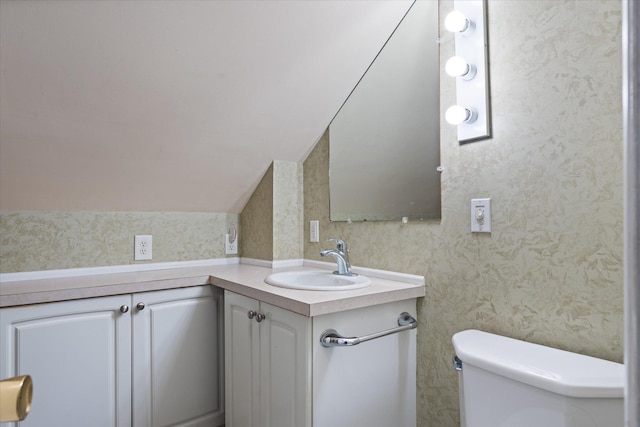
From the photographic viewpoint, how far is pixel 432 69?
1.46m

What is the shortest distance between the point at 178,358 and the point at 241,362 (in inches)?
12.1

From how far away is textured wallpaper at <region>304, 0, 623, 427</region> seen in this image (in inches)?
39.6

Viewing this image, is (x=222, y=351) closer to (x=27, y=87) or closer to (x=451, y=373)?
(x=451, y=373)

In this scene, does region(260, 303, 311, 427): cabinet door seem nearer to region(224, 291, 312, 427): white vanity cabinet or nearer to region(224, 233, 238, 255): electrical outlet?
region(224, 291, 312, 427): white vanity cabinet

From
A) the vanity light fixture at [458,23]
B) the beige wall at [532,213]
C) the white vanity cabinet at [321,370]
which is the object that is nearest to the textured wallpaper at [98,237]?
the beige wall at [532,213]

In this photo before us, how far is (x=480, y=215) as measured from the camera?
1.27 m

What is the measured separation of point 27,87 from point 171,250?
970mm

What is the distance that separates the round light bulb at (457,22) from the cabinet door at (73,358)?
60.8 inches

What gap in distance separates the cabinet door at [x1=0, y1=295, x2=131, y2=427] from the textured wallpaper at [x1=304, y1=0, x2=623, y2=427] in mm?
1166

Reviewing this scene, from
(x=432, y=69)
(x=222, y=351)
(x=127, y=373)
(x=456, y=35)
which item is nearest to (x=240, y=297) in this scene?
(x=222, y=351)

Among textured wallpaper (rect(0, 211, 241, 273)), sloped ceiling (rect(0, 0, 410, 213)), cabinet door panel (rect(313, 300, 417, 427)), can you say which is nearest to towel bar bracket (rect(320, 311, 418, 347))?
cabinet door panel (rect(313, 300, 417, 427))

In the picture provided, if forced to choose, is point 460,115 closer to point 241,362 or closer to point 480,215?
point 480,215

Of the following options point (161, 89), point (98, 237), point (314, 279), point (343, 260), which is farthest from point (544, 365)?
point (98, 237)

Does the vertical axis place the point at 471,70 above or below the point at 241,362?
above
